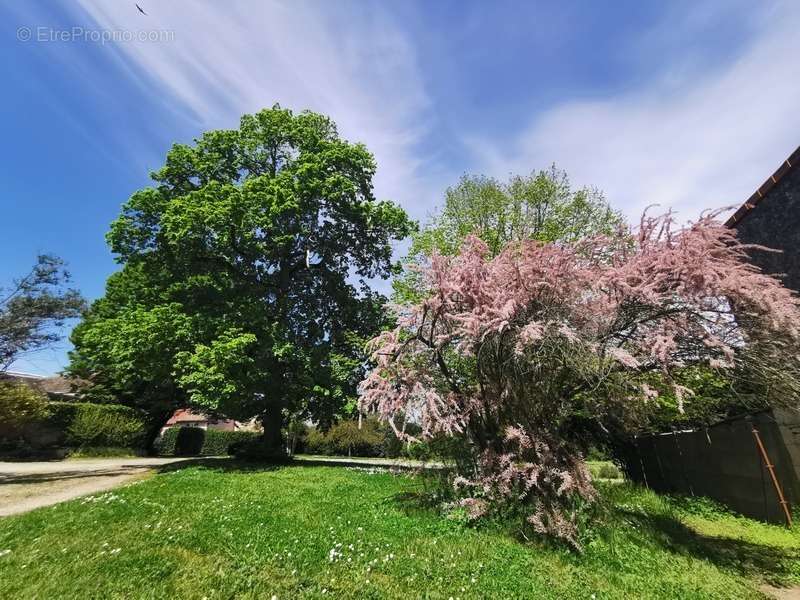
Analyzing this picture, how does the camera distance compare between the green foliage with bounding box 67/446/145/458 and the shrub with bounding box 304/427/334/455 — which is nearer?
the green foliage with bounding box 67/446/145/458

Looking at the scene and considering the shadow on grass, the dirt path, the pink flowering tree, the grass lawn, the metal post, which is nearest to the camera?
the grass lawn

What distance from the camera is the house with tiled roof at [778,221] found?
1056 centimetres

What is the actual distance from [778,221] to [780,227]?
191 mm

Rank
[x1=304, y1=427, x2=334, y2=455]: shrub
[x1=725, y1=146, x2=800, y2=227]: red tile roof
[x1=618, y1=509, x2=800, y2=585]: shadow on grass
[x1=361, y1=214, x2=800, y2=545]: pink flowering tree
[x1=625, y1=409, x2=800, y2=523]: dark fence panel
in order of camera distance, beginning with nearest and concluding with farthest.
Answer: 1. [x1=618, y1=509, x2=800, y2=585]: shadow on grass
2. [x1=361, y1=214, x2=800, y2=545]: pink flowering tree
3. [x1=625, y1=409, x2=800, y2=523]: dark fence panel
4. [x1=725, y1=146, x2=800, y2=227]: red tile roof
5. [x1=304, y1=427, x2=334, y2=455]: shrub

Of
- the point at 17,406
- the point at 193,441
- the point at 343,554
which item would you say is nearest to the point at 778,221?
the point at 343,554

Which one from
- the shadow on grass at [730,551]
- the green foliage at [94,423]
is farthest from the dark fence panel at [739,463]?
the green foliage at [94,423]

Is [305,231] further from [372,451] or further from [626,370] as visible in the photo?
[372,451]

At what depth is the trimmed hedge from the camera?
93.9 feet

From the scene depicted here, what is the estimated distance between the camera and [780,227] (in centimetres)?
1098

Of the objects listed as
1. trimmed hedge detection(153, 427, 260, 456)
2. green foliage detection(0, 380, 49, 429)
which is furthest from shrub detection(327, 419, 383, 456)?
green foliage detection(0, 380, 49, 429)

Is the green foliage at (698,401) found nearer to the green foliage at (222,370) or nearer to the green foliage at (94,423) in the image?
the green foliage at (222,370)

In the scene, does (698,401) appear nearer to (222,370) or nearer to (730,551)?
(730,551)

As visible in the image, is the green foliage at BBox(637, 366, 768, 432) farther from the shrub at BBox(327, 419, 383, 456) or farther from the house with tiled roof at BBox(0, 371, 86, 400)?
the house with tiled roof at BBox(0, 371, 86, 400)

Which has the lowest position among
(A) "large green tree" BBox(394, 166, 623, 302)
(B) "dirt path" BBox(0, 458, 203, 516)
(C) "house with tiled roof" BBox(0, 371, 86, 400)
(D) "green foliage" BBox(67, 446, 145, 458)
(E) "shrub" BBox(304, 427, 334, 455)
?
(B) "dirt path" BBox(0, 458, 203, 516)
